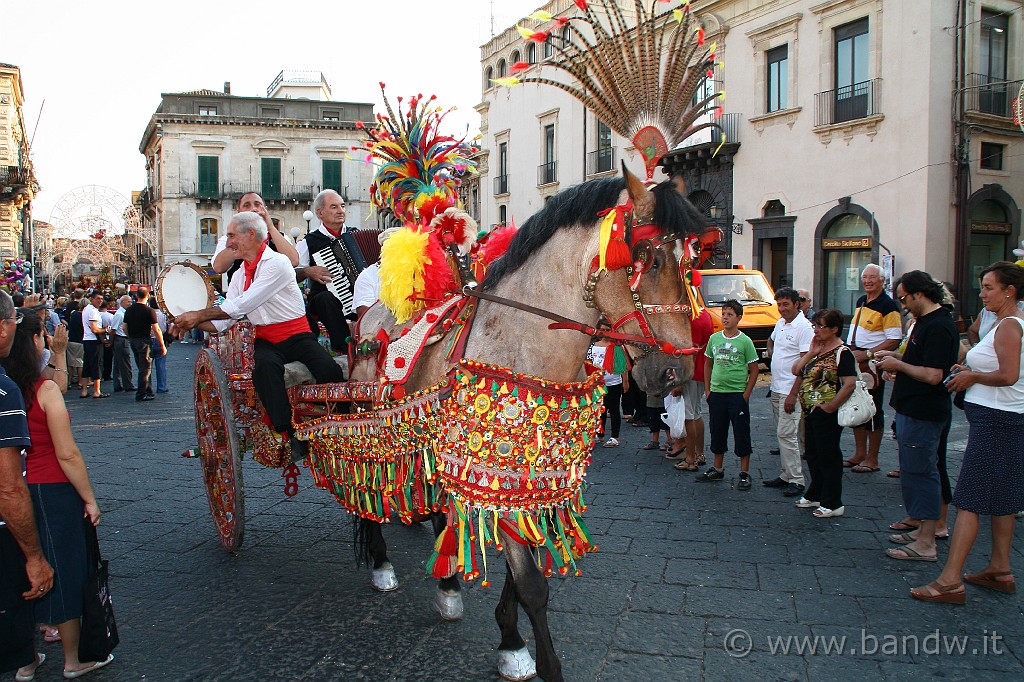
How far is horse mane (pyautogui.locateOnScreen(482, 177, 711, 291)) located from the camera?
110 inches

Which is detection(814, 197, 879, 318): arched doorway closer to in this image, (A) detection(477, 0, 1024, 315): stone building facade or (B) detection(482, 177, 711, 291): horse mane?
(A) detection(477, 0, 1024, 315): stone building facade

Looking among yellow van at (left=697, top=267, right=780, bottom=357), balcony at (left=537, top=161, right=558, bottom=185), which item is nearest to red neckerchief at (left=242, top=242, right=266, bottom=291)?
yellow van at (left=697, top=267, right=780, bottom=357)

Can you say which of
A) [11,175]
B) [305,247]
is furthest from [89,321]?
[11,175]

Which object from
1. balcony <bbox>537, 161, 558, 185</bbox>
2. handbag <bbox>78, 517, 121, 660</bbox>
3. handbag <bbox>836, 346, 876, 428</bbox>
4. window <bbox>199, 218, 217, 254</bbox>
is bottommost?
handbag <bbox>78, 517, 121, 660</bbox>

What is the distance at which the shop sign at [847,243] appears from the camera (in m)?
17.8

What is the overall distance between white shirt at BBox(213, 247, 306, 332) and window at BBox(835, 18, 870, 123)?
1715cm

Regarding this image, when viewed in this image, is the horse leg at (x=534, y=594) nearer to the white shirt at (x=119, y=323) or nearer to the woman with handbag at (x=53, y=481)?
the woman with handbag at (x=53, y=481)

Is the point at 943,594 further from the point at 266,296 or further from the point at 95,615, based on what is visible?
the point at 95,615

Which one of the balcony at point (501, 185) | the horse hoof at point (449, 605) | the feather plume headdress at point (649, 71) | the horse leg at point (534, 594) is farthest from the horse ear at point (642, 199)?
the balcony at point (501, 185)

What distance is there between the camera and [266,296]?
4.08 metres

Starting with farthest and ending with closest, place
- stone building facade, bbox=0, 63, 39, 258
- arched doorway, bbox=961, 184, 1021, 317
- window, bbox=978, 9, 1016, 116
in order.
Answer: stone building facade, bbox=0, 63, 39, 258 → arched doorway, bbox=961, 184, 1021, 317 → window, bbox=978, 9, 1016, 116

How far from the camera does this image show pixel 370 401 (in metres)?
3.80

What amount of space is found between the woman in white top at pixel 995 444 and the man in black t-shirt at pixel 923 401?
536mm

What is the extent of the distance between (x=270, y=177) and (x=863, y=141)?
110ft
